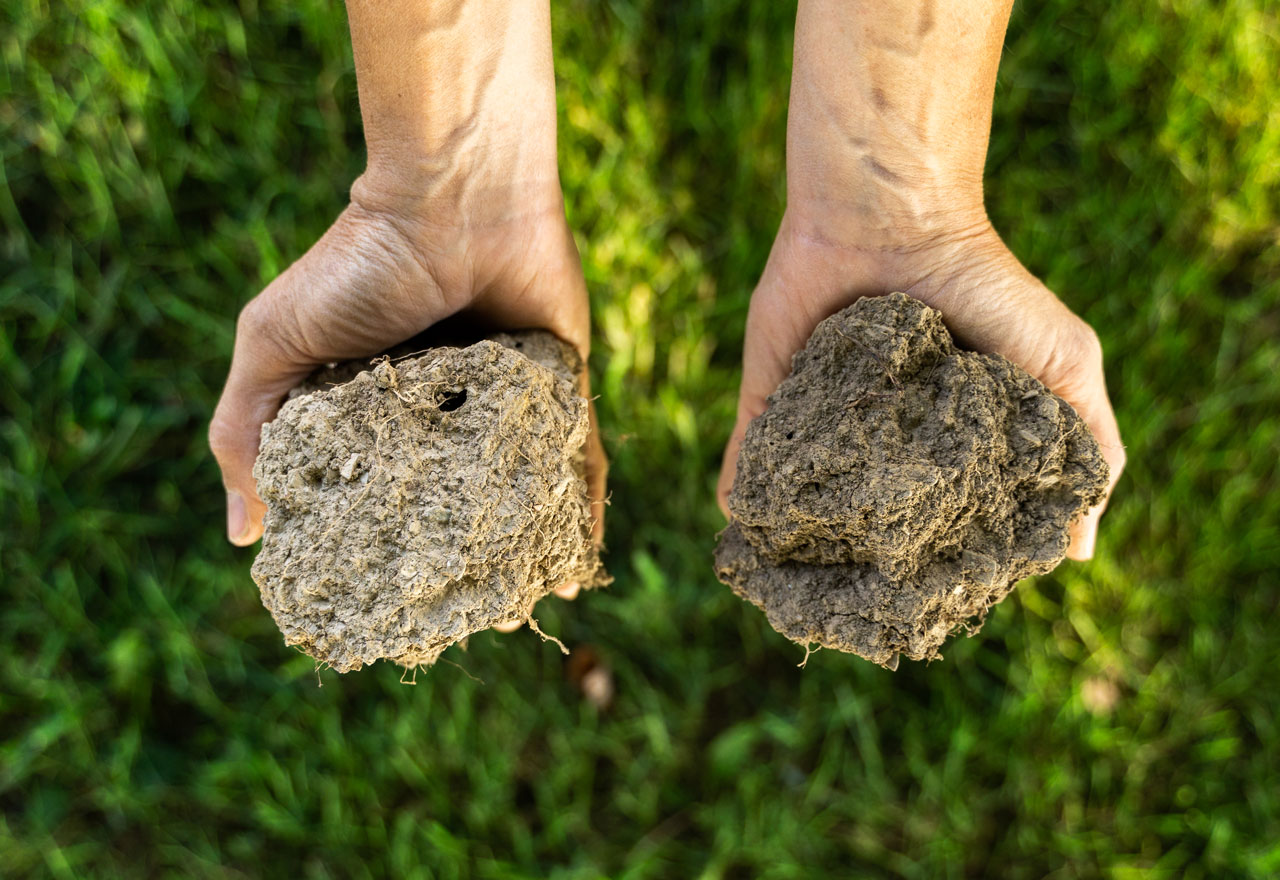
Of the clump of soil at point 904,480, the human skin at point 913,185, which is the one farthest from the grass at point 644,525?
the clump of soil at point 904,480

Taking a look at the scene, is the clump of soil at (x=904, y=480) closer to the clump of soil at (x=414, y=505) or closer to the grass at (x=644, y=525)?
the clump of soil at (x=414, y=505)

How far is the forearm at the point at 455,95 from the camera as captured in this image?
5.53ft

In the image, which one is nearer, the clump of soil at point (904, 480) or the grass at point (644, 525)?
the clump of soil at point (904, 480)

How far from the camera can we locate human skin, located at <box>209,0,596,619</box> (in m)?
1.72

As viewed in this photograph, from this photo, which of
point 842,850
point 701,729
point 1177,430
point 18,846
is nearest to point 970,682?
point 842,850

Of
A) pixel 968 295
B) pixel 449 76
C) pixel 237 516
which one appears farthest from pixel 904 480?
pixel 237 516

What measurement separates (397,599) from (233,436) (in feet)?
2.21

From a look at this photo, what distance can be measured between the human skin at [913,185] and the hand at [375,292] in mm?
598

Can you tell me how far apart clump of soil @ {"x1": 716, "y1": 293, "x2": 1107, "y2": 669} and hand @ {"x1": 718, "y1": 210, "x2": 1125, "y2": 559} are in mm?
143

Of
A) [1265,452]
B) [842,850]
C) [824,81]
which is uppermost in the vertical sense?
[824,81]

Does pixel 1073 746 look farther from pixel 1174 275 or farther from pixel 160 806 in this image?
pixel 160 806

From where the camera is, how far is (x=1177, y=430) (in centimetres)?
252

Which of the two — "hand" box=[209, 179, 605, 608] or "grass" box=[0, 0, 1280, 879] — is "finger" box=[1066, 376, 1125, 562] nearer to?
"grass" box=[0, 0, 1280, 879]

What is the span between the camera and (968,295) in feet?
5.69
